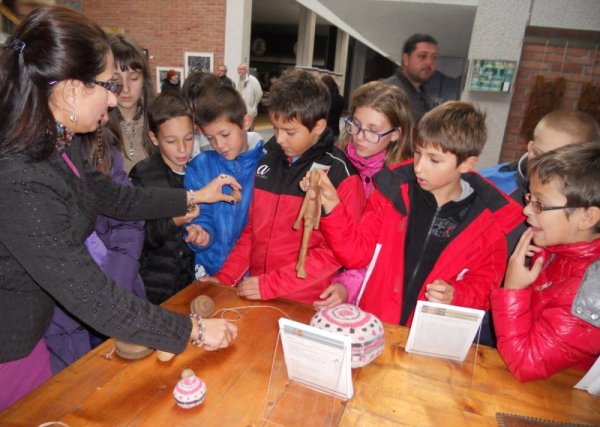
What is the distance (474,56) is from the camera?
4305mm

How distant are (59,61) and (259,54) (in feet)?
64.1

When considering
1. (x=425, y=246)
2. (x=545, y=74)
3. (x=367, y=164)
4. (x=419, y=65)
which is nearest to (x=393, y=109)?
(x=367, y=164)

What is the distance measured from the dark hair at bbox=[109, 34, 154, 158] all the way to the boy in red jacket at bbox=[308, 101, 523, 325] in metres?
1.36

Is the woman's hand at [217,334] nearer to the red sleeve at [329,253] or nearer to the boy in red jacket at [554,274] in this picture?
the red sleeve at [329,253]

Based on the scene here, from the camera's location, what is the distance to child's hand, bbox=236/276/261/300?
150cm

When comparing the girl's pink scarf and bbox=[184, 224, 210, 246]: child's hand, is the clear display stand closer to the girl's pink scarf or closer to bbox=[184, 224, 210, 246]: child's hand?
bbox=[184, 224, 210, 246]: child's hand

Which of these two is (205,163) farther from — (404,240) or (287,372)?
(287,372)

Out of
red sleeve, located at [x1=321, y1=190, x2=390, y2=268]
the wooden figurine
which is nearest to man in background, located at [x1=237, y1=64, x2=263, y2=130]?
red sleeve, located at [x1=321, y1=190, x2=390, y2=268]

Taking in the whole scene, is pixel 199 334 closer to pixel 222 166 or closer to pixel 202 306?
pixel 202 306

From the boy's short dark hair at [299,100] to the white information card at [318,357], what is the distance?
101cm

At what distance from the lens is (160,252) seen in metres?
2.01

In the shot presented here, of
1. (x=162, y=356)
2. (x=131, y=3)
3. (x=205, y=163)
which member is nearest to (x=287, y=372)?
(x=162, y=356)

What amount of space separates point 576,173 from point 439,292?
0.59 m

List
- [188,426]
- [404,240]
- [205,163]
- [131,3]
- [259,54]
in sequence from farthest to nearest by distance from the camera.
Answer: [259,54]
[131,3]
[205,163]
[404,240]
[188,426]
